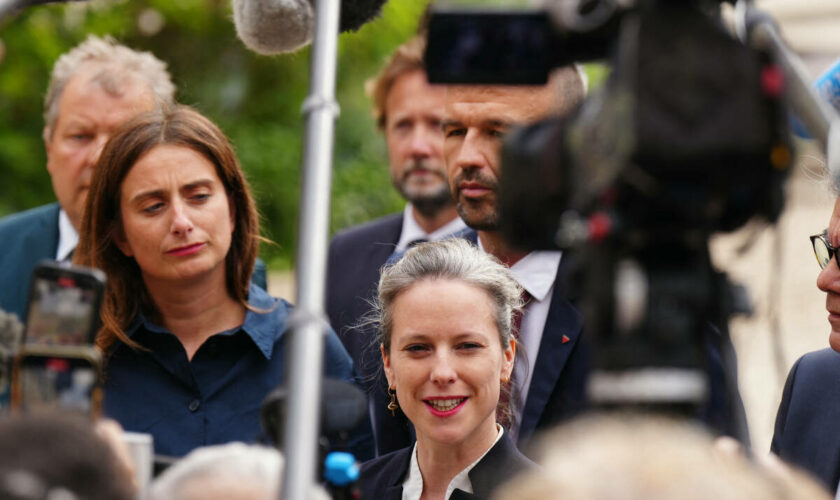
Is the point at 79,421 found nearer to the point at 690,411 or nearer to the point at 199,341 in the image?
the point at 690,411

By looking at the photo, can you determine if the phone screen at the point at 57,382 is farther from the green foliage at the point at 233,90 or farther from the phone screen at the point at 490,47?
the green foliage at the point at 233,90

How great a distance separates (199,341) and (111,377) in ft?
0.81

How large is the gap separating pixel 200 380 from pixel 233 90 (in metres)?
7.33

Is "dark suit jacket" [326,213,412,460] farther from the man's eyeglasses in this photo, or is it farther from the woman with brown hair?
the man's eyeglasses

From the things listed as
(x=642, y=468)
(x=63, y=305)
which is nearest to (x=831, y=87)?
(x=642, y=468)

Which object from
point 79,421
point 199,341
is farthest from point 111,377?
point 79,421

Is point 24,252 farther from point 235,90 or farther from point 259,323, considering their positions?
point 235,90

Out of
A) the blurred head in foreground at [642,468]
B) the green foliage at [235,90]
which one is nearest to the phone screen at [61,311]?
the blurred head in foreground at [642,468]

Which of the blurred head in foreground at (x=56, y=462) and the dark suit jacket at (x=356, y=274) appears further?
the dark suit jacket at (x=356, y=274)

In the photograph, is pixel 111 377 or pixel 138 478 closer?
pixel 138 478

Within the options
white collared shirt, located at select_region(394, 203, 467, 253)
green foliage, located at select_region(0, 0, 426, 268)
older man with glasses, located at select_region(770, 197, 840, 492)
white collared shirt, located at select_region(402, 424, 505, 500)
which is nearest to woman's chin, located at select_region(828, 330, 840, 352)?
older man with glasses, located at select_region(770, 197, 840, 492)

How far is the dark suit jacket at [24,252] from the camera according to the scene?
371cm

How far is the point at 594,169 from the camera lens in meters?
1.70

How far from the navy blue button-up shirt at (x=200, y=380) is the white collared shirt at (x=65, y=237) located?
2.60 feet
